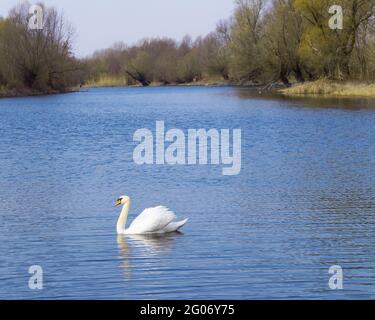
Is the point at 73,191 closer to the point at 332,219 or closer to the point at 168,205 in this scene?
the point at 168,205

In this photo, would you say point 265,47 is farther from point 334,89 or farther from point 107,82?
point 107,82

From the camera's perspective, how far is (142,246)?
9.95 m

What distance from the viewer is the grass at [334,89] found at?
42891 millimetres

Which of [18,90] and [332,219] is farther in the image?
[18,90]

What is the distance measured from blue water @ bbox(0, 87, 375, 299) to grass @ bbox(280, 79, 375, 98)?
1919 centimetres

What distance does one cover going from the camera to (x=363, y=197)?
13.2 metres

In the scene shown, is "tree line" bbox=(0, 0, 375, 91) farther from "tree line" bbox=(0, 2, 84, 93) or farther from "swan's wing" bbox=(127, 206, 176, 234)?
"swan's wing" bbox=(127, 206, 176, 234)

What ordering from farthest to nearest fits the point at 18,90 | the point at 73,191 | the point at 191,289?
the point at 18,90, the point at 73,191, the point at 191,289

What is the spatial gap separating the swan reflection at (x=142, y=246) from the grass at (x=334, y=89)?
3339 centimetres
